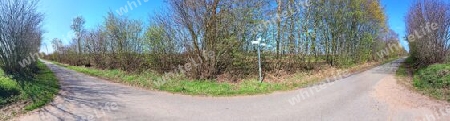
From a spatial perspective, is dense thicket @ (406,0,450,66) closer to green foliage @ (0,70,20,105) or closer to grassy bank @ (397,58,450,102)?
grassy bank @ (397,58,450,102)

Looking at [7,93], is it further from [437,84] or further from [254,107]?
[437,84]

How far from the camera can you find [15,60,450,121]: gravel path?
591 cm

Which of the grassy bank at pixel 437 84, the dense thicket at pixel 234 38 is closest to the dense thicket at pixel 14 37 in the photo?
the dense thicket at pixel 234 38

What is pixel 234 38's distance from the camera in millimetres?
11523

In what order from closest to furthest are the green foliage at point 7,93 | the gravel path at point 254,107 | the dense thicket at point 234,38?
1. the gravel path at point 254,107
2. the green foliage at point 7,93
3. the dense thicket at point 234,38

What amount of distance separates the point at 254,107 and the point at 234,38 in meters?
5.25

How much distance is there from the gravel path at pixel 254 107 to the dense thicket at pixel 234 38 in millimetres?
3822

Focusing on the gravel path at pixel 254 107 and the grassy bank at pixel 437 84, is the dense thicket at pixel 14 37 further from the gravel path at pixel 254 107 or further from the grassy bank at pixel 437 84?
the grassy bank at pixel 437 84

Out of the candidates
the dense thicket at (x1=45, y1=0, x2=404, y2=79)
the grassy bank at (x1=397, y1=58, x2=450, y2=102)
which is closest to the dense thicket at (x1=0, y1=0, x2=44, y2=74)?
the dense thicket at (x1=45, y1=0, x2=404, y2=79)

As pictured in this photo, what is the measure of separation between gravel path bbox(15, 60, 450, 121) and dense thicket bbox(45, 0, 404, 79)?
12.5ft

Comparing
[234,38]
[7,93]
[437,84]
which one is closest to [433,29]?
[437,84]

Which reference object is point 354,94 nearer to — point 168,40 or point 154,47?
point 168,40

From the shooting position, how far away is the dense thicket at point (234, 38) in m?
11.6

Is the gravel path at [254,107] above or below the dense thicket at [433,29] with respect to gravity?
below
